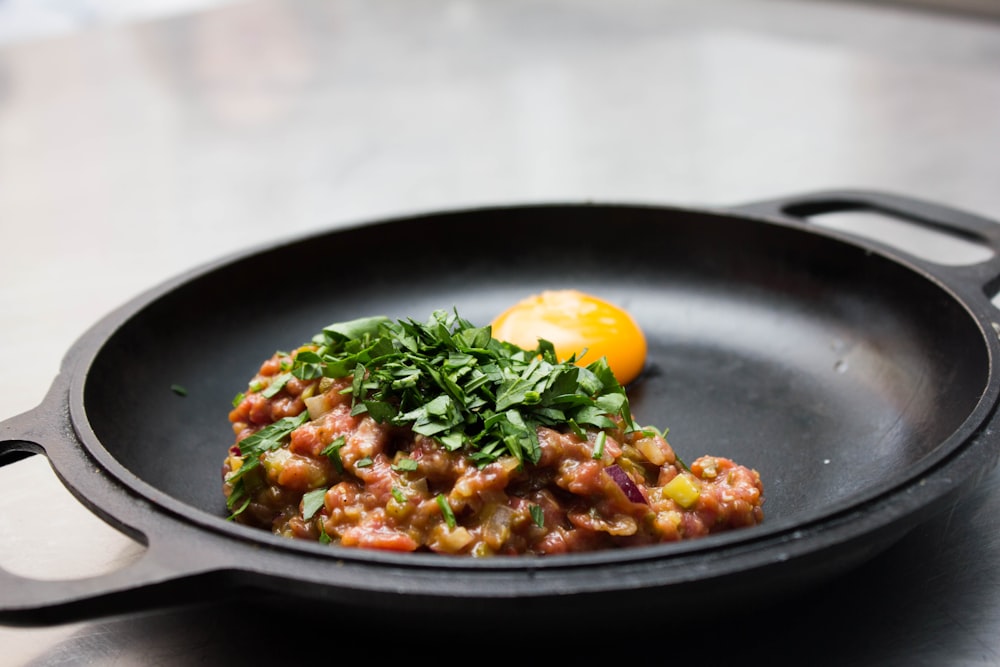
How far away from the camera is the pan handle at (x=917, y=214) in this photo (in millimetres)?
3066

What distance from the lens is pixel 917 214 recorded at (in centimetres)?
353

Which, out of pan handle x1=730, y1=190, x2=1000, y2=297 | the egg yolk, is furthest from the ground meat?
pan handle x1=730, y1=190, x2=1000, y2=297

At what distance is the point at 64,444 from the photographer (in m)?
2.34

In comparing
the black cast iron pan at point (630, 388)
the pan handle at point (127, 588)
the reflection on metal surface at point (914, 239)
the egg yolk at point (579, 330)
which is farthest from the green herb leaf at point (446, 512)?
the reflection on metal surface at point (914, 239)

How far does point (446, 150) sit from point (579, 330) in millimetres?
3649

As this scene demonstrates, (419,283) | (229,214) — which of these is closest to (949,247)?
(419,283)

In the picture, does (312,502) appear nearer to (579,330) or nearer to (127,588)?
(127,588)

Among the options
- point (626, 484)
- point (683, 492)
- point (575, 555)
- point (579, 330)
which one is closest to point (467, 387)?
point (626, 484)

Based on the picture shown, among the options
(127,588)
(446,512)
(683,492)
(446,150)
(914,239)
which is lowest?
(914,239)

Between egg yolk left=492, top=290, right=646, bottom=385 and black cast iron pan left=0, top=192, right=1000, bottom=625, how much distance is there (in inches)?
4.5

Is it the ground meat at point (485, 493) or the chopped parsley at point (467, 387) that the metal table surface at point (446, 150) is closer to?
the ground meat at point (485, 493)

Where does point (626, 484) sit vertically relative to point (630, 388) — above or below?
above

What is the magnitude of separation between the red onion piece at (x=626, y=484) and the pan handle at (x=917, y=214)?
1391mm

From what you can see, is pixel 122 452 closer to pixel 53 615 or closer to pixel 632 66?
pixel 53 615
